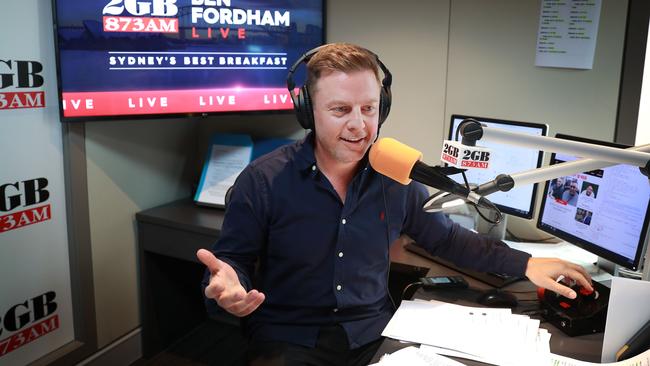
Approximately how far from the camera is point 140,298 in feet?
8.51

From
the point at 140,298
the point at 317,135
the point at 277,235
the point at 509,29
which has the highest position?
the point at 509,29


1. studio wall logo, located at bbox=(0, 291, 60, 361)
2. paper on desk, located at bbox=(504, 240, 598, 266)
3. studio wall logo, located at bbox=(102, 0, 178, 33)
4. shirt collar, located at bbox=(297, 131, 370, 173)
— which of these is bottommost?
studio wall logo, located at bbox=(0, 291, 60, 361)

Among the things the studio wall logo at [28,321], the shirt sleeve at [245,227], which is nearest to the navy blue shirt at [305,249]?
the shirt sleeve at [245,227]

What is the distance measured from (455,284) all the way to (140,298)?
63.1 inches

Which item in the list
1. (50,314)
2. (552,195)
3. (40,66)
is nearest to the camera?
(552,195)

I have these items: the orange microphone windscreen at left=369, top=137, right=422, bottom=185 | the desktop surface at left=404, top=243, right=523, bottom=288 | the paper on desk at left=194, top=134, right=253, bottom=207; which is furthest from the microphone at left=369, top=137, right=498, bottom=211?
the paper on desk at left=194, top=134, right=253, bottom=207

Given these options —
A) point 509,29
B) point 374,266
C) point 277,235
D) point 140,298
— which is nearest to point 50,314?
point 140,298

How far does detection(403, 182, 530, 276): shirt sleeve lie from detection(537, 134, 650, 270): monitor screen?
0.26 metres

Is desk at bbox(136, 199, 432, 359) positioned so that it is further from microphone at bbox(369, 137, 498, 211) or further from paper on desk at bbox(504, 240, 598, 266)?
microphone at bbox(369, 137, 498, 211)

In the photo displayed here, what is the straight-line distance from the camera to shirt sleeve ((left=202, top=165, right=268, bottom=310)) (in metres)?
1.52

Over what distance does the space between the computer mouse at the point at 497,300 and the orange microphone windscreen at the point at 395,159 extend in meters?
0.57

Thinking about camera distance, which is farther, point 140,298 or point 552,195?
point 140,298

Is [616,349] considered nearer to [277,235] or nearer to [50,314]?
[277,235]

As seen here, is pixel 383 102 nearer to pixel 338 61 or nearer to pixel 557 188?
pixel 338 61
